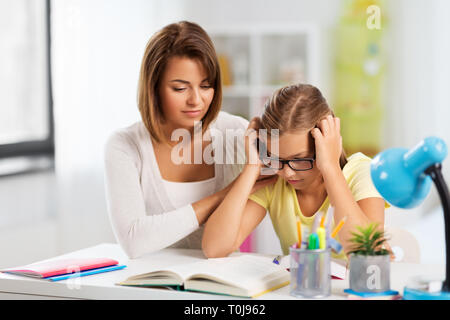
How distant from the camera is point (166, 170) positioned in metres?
1.70

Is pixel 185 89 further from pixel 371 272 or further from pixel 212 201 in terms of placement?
pixel 371 272

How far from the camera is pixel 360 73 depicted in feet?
12.5

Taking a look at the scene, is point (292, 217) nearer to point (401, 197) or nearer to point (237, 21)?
point (401, 197)

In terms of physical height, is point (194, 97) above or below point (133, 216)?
above

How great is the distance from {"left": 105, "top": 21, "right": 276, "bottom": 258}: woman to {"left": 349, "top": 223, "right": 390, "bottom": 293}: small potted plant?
0.48 metres

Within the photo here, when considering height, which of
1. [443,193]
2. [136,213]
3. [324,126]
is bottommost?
[136,213]

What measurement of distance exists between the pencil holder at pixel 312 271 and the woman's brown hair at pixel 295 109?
38cm

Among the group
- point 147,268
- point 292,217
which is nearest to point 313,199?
point 292,217

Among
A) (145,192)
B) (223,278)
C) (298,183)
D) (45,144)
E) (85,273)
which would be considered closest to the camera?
(223,278)

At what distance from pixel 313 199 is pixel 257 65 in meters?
2.31

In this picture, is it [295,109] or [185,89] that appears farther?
[185,89]

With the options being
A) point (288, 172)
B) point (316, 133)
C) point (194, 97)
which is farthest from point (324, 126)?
point (194, 97)

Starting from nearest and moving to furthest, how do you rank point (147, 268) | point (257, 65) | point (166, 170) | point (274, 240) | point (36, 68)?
point (147, 268) → point (166, 170) → point (36, 68) → point (274, 240) → point (257, 65)

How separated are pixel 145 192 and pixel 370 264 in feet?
2.41
